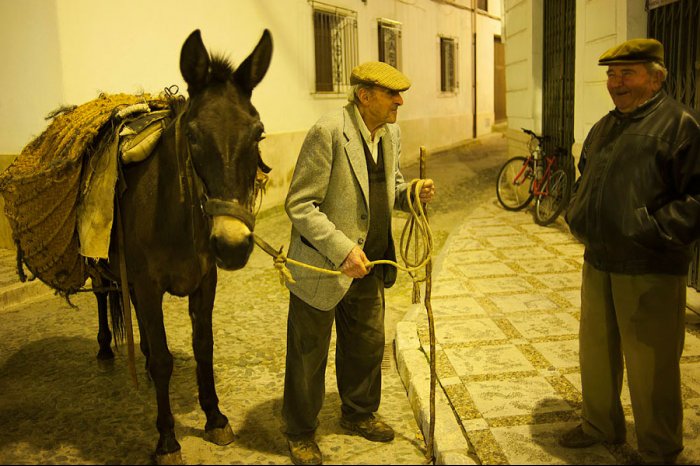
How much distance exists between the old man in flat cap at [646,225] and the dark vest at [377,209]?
0.93 meters

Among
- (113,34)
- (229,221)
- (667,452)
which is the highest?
(113,34)

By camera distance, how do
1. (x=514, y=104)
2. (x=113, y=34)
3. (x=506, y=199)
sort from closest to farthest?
(x=113, y=34), (x=506, y=199), (x=514, y=104)

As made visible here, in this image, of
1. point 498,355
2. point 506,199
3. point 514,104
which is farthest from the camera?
point 514,104

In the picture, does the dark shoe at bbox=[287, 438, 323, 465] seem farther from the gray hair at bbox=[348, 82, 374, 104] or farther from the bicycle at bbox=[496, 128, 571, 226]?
the bicycle at bbox=[496, 128, 571, 226]

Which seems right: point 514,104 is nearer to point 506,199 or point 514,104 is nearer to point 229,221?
point 506,199

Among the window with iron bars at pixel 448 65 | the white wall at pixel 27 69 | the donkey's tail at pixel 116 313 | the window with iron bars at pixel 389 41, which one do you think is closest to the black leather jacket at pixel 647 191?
the donkey's tail at pixel 116 313

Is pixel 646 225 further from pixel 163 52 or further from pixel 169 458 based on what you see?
pixel 163 52

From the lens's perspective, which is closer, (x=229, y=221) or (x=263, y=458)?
(x=229, y=221)

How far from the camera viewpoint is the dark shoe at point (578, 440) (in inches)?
125

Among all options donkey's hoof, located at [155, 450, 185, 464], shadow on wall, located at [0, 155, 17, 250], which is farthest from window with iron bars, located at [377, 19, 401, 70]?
donkey's hoof, located at [155, 450, 185, 464]

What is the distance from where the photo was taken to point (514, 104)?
11.8 meters

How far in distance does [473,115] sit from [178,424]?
19.0 m

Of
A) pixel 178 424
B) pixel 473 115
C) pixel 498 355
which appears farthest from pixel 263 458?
pixel 473 115

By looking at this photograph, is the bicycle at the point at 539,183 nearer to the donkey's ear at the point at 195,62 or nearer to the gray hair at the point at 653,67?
the gray hair at the point at 653,67
